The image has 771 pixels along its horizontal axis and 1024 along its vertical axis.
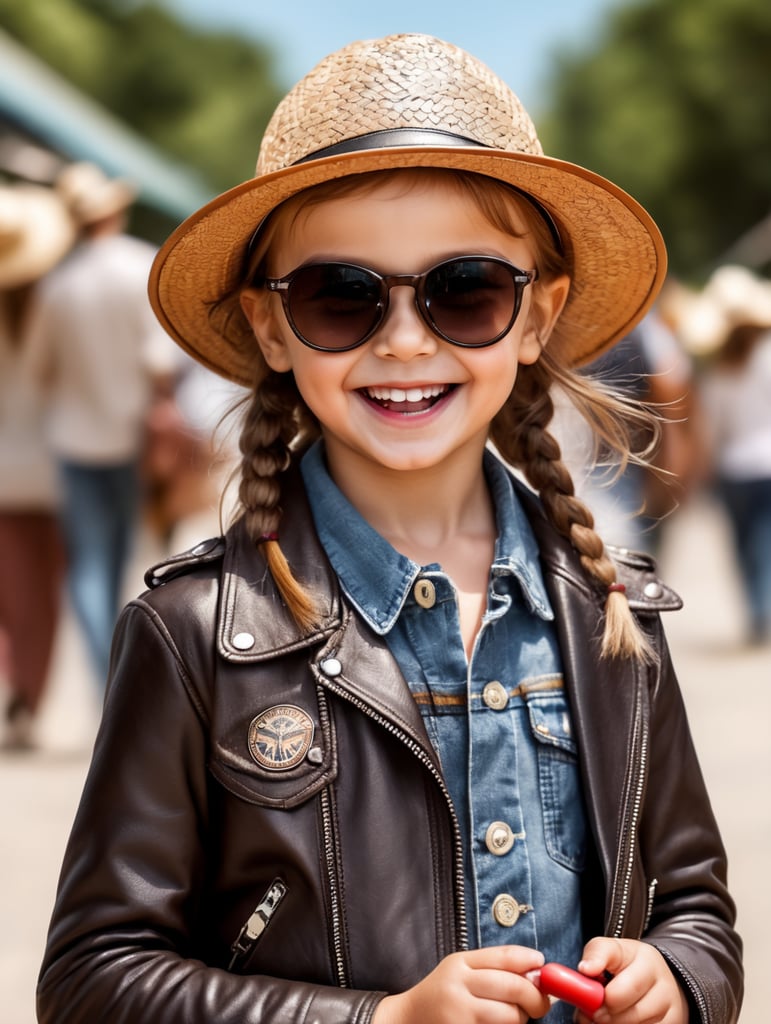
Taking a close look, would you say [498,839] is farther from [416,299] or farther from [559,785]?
[416,299]

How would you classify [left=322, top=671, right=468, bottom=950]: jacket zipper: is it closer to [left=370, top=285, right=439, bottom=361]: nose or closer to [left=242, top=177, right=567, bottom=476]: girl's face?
[left=242, top=177, right=567, bottom=476]: girl's face

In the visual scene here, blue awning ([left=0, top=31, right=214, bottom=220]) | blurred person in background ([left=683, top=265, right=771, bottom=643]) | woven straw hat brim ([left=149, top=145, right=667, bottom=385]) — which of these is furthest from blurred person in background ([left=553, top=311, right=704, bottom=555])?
blue awning ([left=0, top=31, right=214, bottom=220])

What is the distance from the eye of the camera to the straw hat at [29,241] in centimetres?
627

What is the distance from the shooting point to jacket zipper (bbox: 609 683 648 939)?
185cm

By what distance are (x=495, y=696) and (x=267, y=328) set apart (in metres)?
0.61

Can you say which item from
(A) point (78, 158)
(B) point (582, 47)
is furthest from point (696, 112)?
(A) point (78, 158)

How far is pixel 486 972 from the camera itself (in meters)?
1.65

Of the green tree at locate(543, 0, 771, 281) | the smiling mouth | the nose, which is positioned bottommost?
the smiling mouth

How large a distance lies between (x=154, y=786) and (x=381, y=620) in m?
0.36

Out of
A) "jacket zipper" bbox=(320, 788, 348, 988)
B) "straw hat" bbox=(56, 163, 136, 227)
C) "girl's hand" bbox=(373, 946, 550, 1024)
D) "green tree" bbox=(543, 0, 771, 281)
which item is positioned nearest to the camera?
"girl's hand" bbox=(373, 946, 550, 1024)

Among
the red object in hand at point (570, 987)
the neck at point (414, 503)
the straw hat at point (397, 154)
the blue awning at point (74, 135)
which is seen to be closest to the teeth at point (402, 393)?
the neck at point (414, 503)

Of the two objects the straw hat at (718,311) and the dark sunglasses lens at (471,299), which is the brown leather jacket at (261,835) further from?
the straw hat at (718,311)

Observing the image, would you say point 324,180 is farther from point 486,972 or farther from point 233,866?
point 486,972

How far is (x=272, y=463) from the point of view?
206cm
